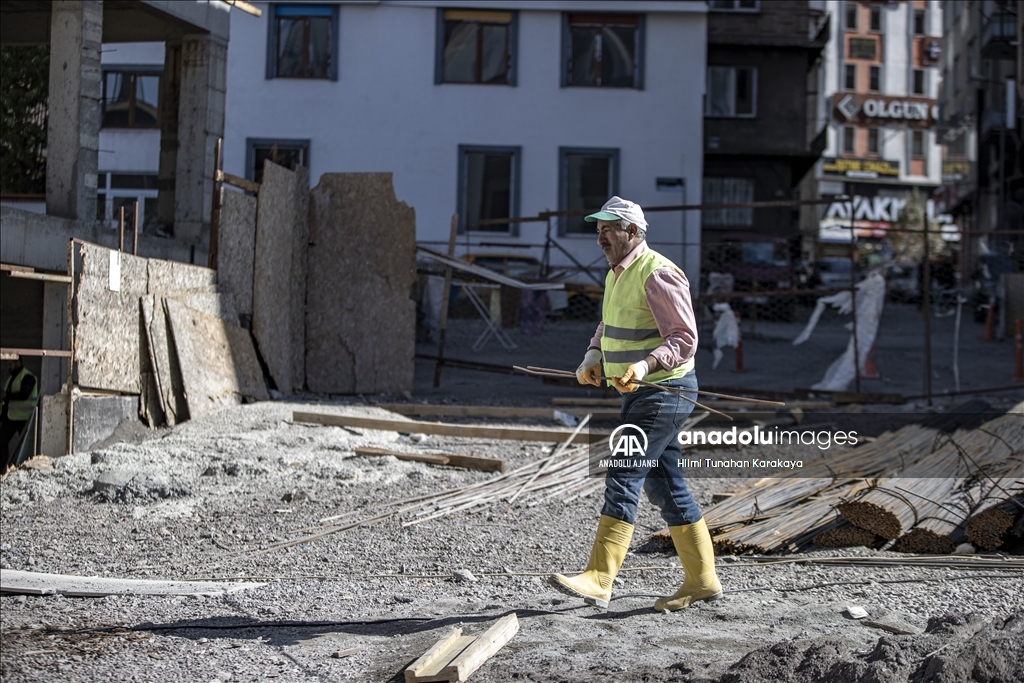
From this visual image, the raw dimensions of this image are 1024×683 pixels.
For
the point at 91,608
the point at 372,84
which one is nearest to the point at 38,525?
the point at 91,608

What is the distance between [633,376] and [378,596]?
224cm

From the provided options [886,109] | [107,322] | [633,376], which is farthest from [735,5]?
[886,109]

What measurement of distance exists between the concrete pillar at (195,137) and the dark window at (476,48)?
1312cm

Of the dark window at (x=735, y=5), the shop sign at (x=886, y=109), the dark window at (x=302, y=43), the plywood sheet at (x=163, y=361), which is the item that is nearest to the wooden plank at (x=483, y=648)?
the plywood sheet at (x=163, y=361)

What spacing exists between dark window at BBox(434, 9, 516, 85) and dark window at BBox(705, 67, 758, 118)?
7.13 metres

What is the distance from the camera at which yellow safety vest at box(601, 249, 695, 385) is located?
5199 millimetres

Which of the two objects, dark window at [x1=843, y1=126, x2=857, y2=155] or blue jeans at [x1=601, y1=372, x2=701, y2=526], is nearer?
blue jeans at [x1=601, y1=372, x2=701, y2=526]

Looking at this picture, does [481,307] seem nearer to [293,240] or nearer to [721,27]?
[293,240]

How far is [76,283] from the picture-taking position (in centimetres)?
933

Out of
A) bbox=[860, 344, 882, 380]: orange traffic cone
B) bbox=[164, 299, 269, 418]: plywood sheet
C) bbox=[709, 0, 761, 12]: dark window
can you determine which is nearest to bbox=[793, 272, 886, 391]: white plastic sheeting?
bbox=[860, 344, 882, 380]: orange traffic cone

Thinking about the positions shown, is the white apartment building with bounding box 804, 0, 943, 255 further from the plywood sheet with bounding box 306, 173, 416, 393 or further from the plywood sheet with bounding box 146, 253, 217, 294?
the plywood sheet with bounding box 146, 253, 217, 294

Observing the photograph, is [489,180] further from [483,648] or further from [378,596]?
[483,648]

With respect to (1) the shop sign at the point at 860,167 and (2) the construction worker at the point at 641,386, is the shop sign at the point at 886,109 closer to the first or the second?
(1) the shop sign at the point at 860,167

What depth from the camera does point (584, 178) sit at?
2617cm
